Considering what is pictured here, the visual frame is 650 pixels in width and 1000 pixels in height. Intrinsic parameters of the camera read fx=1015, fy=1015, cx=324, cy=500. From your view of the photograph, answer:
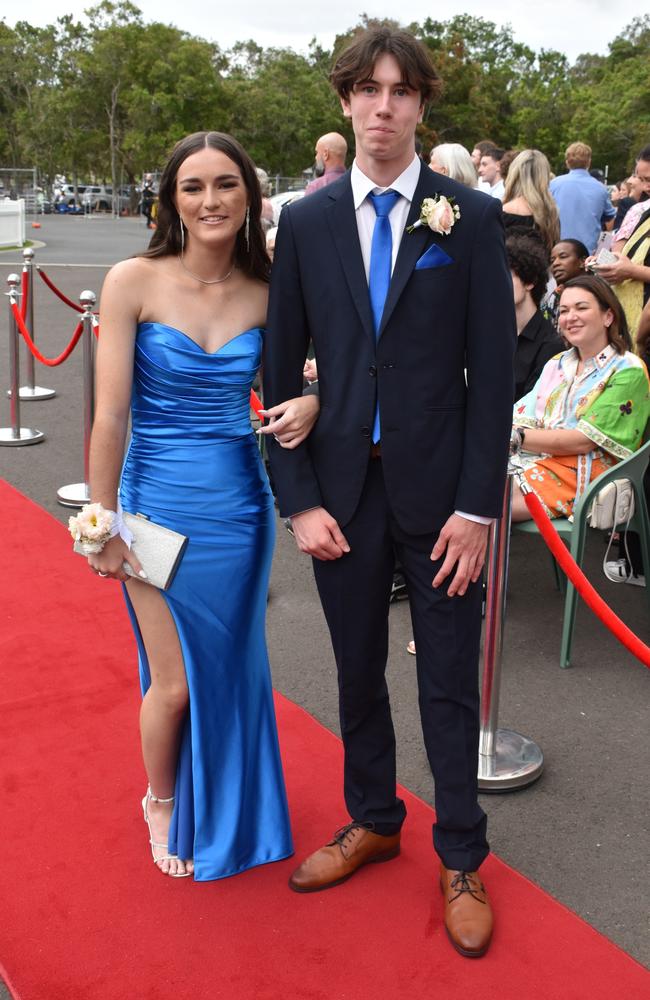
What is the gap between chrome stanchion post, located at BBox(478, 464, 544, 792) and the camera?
3.54 m

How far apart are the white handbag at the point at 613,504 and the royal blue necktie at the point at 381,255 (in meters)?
2.28

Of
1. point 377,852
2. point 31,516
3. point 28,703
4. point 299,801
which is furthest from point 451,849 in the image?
point 31,516

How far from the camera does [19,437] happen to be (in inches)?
319

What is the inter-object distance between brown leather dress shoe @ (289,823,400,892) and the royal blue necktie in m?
1.55

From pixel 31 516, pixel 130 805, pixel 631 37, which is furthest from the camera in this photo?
pixel 631 37

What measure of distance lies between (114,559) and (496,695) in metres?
1.57

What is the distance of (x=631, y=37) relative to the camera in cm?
8906

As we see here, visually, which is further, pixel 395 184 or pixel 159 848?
pixel 159 848

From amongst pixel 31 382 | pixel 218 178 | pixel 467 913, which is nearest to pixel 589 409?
pixel 218 178

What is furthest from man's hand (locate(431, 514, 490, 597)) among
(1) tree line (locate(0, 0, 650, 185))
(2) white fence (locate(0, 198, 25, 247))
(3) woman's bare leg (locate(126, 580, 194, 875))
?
(1) tree line (locate(0, 0, 650, 185))

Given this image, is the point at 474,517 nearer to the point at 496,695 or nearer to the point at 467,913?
the point at 467,913

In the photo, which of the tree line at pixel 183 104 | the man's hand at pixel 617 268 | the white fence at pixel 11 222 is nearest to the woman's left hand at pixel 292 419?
the man's hand at pixel 617 268

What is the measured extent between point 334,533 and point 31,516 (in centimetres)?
414

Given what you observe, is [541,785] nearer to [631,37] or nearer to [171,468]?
[171,468]
